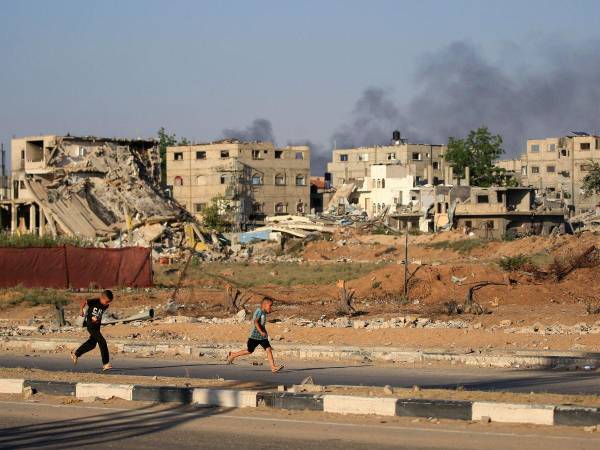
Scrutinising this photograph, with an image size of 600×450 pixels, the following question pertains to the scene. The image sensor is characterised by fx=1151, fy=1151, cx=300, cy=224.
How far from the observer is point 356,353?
2225cm

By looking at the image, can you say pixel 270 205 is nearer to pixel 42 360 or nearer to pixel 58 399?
pixel 42 360

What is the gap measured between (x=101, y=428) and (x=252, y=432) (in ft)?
5.96

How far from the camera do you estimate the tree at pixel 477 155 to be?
10325 cm

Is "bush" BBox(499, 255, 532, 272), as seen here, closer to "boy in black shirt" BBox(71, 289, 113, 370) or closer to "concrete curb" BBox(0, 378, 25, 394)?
"boy in black shirt" BBox(71, 289, 113, 370)

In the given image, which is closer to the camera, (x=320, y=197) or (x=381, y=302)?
(x=381, y=302)

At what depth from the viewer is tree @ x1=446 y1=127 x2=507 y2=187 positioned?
A: 103250mm

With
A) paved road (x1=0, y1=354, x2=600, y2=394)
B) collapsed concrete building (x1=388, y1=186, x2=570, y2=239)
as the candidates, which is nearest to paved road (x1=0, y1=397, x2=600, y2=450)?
paved road (x1=0, y1=354, x2=600, y2=394)

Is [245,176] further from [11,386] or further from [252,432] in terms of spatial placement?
[252,432]

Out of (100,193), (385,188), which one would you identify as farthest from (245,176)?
(100,193)

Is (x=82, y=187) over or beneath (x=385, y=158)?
beneath

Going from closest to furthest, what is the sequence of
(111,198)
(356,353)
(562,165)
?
(356,353), (111,198), (562,165)

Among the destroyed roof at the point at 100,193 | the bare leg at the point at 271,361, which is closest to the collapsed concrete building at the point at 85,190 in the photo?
the destroyed roof at the point at 100,193

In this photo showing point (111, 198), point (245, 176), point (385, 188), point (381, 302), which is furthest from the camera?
point (385, 188)

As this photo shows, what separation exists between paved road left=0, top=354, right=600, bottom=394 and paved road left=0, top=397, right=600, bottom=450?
372cm
